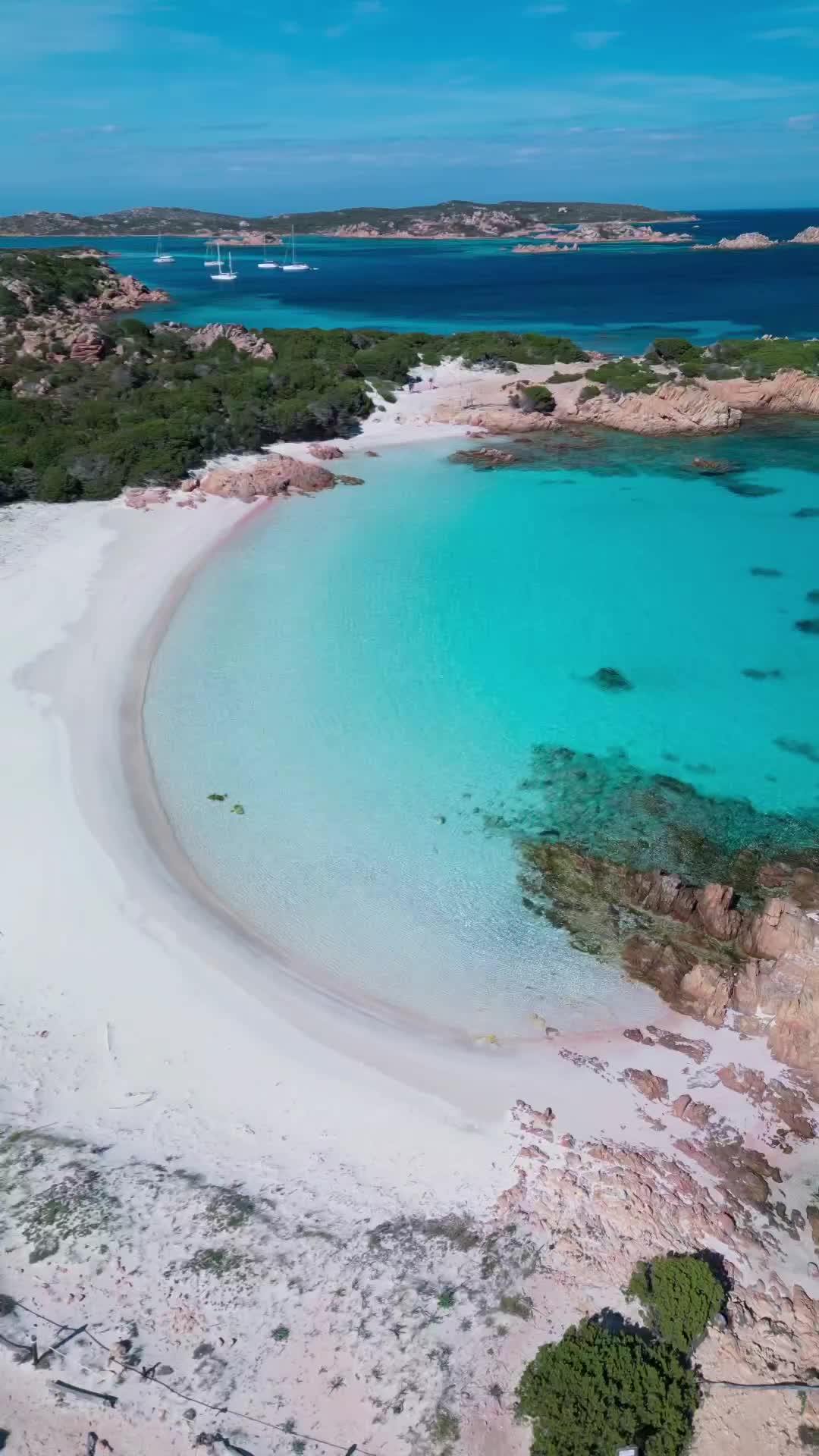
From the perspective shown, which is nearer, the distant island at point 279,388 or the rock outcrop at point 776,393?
the distant island at point 279,388

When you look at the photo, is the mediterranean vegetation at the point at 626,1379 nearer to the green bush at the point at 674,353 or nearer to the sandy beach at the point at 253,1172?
the sandy beach at the point at 253,1172

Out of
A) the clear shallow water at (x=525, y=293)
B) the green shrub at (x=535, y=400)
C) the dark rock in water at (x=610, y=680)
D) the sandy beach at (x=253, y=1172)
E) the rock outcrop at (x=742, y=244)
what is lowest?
the sandy beach at (x=253, y=1172)

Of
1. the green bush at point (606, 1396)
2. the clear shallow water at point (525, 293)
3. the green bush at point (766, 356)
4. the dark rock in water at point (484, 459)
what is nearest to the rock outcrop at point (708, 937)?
the green bush at point (606, 1396)

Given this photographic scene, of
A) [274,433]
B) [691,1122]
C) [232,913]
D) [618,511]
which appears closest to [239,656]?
[232,913]

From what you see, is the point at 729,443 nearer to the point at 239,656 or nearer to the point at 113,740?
the point at 239,656

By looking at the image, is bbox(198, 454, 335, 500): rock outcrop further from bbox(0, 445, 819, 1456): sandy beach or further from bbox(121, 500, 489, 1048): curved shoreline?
bbox(0, 445, 819, 1456): sandy beach

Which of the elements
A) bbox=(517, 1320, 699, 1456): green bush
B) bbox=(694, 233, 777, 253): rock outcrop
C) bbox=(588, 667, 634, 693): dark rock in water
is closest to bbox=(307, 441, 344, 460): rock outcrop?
bbox=(588, 667, 634, 693): dark rock in water

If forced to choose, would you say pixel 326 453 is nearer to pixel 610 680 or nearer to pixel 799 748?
pixel 610 680
